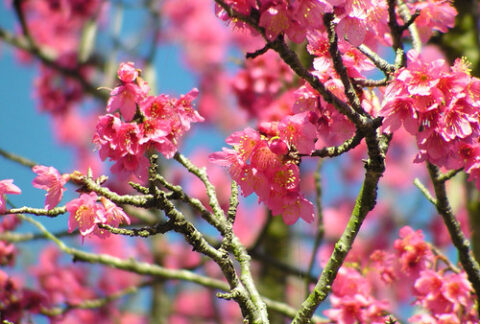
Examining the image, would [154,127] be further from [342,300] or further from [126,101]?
[342,300]

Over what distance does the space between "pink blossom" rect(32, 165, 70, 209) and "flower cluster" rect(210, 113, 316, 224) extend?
512mm

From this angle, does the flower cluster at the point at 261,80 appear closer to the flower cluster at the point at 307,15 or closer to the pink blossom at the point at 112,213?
the flower cluster at the point at 307,15

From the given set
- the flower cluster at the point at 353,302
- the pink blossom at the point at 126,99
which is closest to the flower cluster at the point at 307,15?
the pink blossom at the point at 126,99

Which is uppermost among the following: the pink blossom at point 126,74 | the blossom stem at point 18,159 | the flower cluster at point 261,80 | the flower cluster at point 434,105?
the flower cluster at point 261,80

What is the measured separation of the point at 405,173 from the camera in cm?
980

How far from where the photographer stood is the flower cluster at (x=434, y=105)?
5.80 feet

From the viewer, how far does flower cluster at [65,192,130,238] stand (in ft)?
6.03

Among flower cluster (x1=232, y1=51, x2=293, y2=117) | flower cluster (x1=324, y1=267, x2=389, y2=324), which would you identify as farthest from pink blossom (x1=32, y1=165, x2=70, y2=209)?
flower cluster (x1=232, y1=51, x2=293, y2=117)

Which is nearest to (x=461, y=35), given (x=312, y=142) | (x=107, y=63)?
(x=312, y=142)

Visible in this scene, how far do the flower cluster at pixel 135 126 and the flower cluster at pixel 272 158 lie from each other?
203mm

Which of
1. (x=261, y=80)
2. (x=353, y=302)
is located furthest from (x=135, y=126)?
(x=261, y=80)

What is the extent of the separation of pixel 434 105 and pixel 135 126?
97 centimetres

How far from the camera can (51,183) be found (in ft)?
6.31

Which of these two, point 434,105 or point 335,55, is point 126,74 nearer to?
point 335,55
